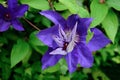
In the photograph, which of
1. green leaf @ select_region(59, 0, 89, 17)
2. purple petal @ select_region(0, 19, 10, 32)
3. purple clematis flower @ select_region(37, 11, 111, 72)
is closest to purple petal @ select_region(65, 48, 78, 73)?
purple clematis flower @ select_region(37, 11, 111, 72)

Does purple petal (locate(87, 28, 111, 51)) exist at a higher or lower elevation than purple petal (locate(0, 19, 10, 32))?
higher

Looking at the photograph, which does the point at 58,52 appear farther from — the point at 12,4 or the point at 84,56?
the point at 12,4

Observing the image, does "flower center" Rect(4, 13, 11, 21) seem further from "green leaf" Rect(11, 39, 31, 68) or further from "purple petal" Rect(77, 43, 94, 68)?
"purple petal" Rect(77, 43, 94, 68)

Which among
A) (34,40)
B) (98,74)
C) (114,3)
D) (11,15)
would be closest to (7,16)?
(11,15)

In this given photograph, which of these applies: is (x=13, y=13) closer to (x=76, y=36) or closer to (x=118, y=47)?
(x=76, y=36)

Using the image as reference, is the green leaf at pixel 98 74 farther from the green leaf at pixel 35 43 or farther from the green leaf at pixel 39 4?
the green leaf at pixel 39 4

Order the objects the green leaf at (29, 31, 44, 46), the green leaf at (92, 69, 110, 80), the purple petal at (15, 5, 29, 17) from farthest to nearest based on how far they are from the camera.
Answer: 1. the green leaf at (92, 69, 110, 80)
2. the green leaf at (29, 31, 44, 46)
3. the purple petal at (15, 5, 29, 17)

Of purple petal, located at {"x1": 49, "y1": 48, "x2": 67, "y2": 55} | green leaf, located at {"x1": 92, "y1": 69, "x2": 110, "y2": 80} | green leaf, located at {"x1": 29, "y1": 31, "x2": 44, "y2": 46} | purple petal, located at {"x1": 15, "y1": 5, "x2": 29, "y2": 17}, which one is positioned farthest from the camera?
green leaf, located at {"x1": 92, "y1": 69, "x2": 110, "y2": 80}
